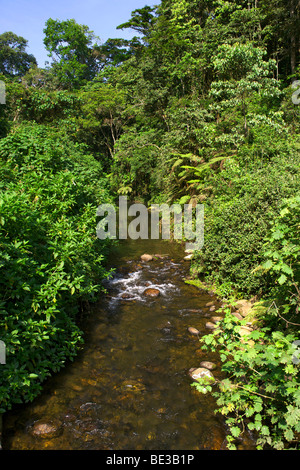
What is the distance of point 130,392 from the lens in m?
4.27

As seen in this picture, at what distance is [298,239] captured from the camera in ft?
11.7

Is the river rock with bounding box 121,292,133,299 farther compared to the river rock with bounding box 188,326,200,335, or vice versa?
the river rock with bounding box 121,292,133,299

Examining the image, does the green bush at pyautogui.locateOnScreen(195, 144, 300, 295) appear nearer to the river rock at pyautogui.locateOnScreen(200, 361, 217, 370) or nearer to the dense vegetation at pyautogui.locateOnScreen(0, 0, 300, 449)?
the dense vegetation at pyautogui.locateOnScreen(0, 0, 300, 449)

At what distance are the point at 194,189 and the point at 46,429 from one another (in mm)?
10937

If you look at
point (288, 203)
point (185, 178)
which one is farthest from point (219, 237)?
point (185, 178)

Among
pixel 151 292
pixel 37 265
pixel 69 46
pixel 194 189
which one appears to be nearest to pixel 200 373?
pixel 37 265

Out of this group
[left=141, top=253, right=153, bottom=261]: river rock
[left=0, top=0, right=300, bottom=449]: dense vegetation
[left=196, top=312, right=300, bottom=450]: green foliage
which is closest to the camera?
[left=196, top=312, right=300, bottom=450]: green foliage

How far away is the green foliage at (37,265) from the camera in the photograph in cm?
372

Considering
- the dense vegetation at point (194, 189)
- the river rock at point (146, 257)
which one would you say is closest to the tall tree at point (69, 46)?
the dense vegetation at point (194, 189)

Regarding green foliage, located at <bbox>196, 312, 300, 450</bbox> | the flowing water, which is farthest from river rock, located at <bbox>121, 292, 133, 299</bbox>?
green foliage, located at <bbox>196, 312, 300, 450</bbox>

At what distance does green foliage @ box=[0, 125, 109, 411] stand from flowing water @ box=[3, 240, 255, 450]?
37cm

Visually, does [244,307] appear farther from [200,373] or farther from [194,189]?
[194,189]

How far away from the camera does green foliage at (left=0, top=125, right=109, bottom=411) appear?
3.72 m
